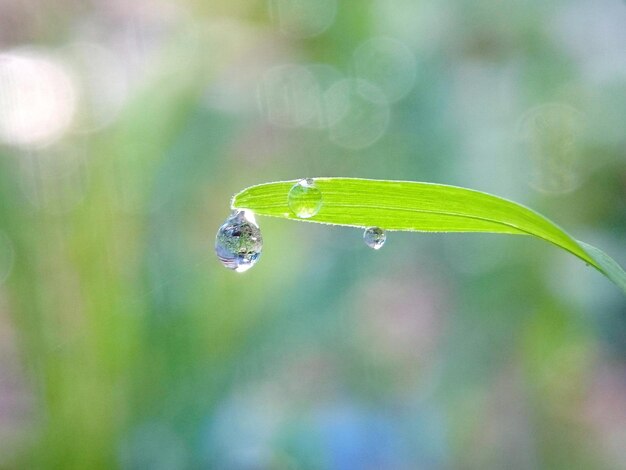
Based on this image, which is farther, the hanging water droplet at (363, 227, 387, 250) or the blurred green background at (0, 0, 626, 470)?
the blurred green background at (0, 0, 626, 470)

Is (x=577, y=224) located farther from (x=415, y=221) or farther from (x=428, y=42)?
(x=415, y=221)

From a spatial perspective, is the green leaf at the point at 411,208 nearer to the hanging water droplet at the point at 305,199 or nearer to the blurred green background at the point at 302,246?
the hanging water droplet at the point at 305,199

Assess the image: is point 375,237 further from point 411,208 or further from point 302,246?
point 302,246

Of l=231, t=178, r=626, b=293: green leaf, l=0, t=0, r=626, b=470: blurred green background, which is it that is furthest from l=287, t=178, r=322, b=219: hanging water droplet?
l=0, t=0, r=626, b=470: blurred green background

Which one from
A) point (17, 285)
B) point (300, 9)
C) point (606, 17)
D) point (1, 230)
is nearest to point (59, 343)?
point (17, 285)

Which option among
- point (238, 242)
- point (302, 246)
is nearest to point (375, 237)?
point (238, 242)

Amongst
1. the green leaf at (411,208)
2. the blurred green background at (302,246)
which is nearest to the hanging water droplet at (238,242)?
the green leaf at (411,208)

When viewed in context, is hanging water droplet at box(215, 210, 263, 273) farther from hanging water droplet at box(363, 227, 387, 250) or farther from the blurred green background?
the blurred green background
